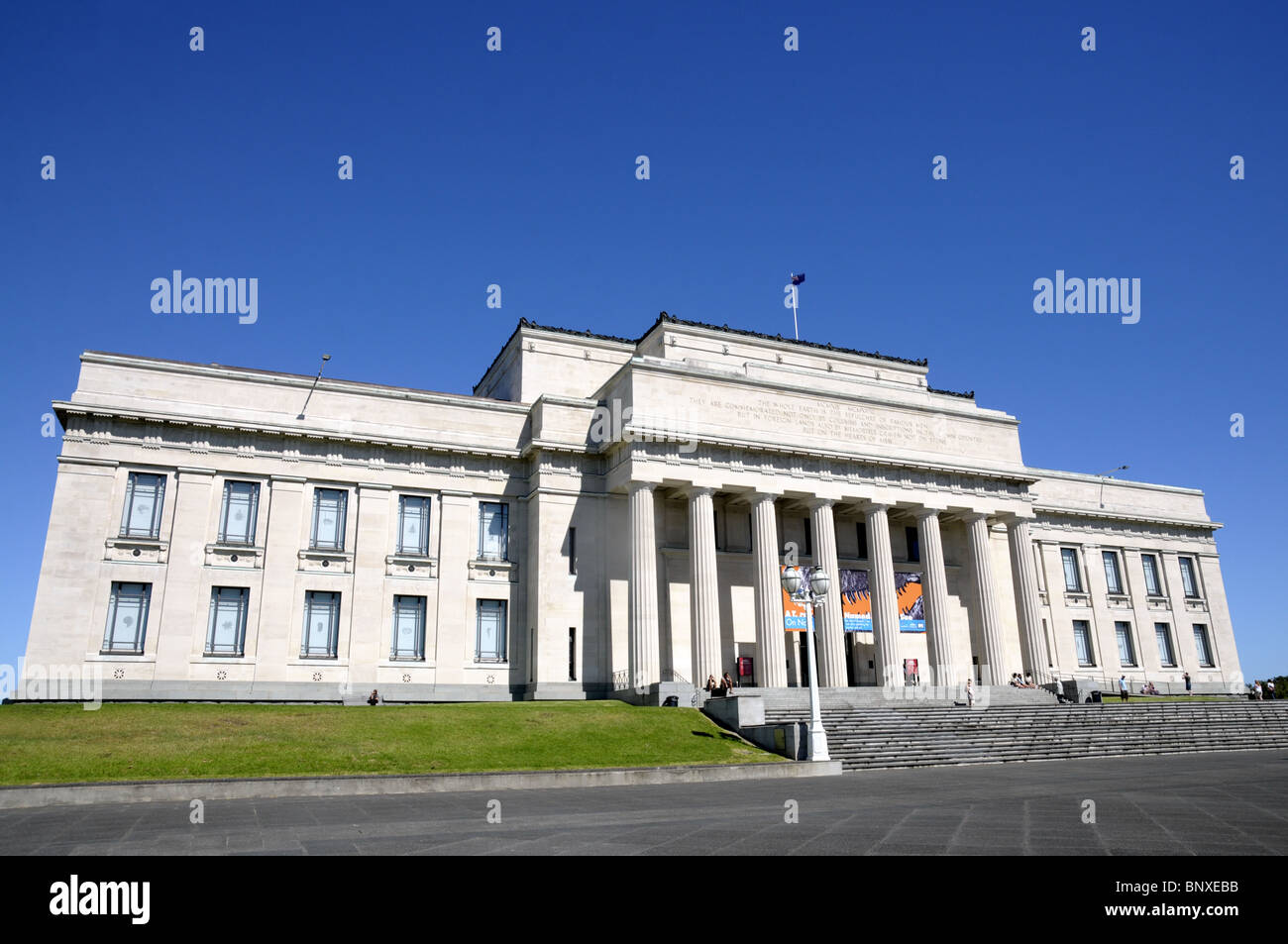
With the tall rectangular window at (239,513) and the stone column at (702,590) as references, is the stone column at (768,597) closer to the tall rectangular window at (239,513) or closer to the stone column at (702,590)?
the stone column at (702,590)


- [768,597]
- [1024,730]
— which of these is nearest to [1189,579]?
[1024,730]

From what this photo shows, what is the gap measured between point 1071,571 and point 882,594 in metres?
19.3

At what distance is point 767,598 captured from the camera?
133ft

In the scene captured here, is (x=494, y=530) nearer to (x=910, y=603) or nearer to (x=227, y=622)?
(x=227, y=622)

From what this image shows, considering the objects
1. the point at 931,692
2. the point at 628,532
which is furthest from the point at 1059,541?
the point at 628,532

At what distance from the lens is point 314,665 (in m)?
38.0

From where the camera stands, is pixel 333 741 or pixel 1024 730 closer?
pixel 333 741

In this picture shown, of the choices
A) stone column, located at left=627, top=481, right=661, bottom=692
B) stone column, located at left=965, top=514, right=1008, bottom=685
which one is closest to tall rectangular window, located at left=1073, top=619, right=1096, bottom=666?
stone column, located at left=965, top=514, right=1008, bottom=685

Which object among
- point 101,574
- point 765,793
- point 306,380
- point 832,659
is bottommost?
point 765,793

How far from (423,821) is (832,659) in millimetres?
30644

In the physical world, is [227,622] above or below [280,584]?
below

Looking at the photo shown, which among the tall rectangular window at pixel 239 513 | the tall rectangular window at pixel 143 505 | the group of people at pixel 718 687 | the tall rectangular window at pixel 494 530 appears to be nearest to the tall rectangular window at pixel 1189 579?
the group of people at pixel 718 687

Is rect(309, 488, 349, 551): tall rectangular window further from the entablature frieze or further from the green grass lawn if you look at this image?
the entablature frieze
